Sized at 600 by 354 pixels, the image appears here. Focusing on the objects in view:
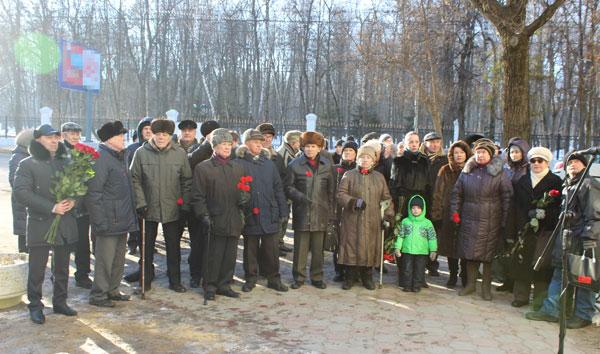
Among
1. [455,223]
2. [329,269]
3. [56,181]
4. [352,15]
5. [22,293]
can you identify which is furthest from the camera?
[352,15]

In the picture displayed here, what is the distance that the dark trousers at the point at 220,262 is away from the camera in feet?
19.0

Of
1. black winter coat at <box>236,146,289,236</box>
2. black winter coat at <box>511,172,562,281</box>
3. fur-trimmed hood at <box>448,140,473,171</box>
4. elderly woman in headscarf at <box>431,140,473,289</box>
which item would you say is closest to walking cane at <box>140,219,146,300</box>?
black winter coat at <box>236,146,289,236</box>

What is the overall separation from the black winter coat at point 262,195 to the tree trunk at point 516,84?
15.5 feet

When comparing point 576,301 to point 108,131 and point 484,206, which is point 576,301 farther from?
point 108,131

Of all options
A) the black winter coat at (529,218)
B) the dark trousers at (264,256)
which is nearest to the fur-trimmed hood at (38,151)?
the dark trousers at (264,256)

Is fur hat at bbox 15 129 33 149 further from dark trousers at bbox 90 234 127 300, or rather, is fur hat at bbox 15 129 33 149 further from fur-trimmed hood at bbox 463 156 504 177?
fur-trimmed hood at bbox 463 156 504 177

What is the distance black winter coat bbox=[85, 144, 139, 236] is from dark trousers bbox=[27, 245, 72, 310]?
0.38 m

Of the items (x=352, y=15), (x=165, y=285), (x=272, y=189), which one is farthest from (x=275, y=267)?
(x=352, y=15)

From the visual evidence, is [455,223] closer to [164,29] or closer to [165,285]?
[165,285]

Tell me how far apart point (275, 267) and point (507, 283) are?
109 inches

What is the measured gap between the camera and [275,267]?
623 centimetres

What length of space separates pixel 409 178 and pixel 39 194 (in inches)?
162

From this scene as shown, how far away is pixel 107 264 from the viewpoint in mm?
5430

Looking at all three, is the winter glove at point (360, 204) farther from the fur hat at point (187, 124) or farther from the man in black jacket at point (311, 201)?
the fur hat at point (187, 124)
